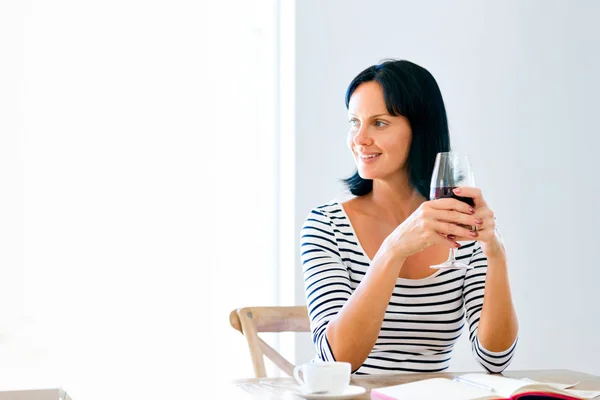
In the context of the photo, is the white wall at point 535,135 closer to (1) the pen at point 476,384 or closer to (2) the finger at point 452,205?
(2) the finger at point 452,205

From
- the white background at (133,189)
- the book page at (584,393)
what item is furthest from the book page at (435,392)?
the white background at (133,189)

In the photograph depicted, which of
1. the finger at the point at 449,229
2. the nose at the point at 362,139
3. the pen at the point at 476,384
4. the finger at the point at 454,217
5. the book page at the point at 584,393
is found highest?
the nose at the point at 362,139

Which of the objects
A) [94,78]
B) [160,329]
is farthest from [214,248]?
[94,78]

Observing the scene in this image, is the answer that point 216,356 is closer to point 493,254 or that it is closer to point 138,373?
point 138,373

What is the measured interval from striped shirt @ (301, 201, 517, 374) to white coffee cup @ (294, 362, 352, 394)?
1.32ft

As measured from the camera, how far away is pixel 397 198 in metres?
1.80

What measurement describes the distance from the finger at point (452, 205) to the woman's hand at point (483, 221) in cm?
2

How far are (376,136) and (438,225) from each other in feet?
1.26

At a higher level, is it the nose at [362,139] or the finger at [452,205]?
the nose at [362,139]

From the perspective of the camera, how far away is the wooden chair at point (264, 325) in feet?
5.57

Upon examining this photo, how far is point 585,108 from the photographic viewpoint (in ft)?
10.6

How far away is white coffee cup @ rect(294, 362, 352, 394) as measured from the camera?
44.1 inches

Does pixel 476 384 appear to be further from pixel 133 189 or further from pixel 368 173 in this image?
pixel 133 189

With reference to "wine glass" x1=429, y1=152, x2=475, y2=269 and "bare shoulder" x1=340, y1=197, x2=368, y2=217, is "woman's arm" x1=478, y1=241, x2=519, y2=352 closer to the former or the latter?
"wine glass" x1=429, y1=152, x2=475, y2=269
